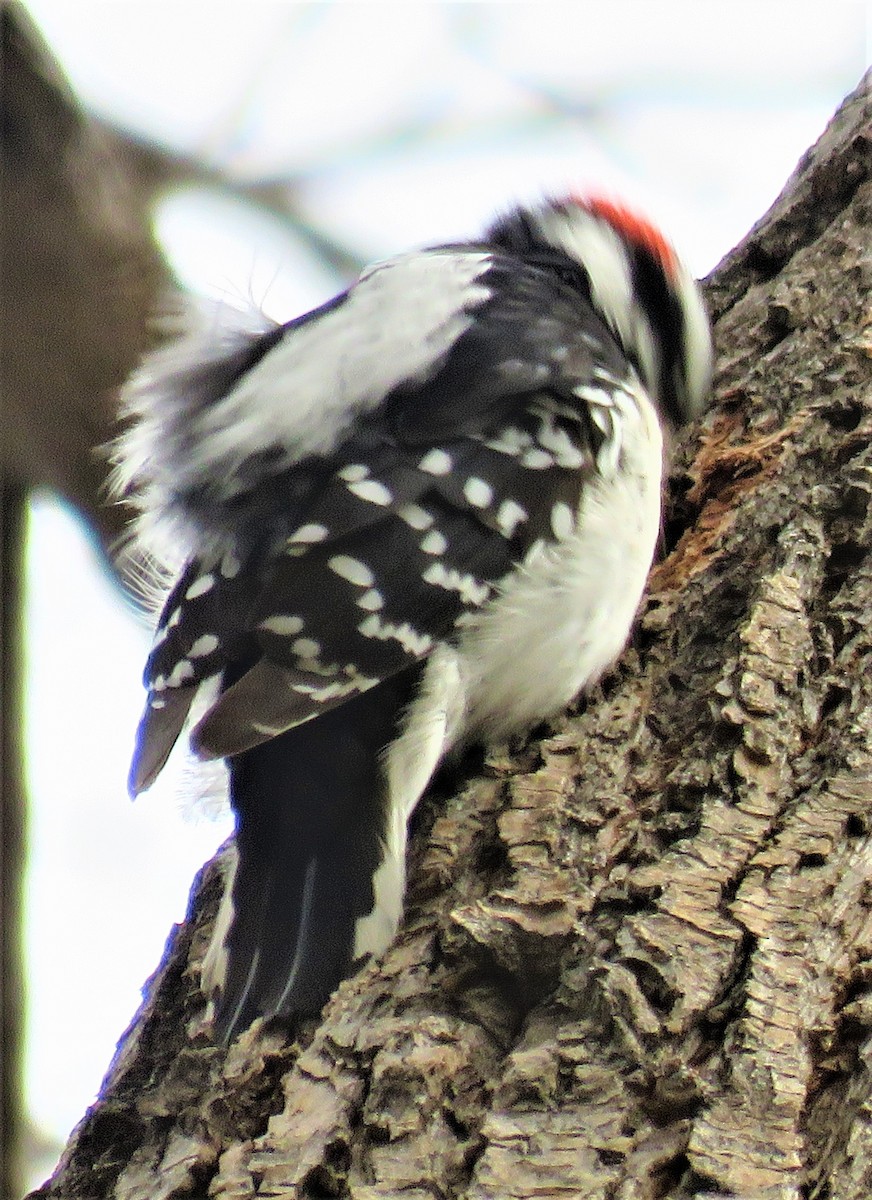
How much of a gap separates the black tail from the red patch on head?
0.93 m

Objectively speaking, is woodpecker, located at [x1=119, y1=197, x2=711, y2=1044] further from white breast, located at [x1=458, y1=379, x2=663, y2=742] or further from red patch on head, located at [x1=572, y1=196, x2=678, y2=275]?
red patch on head, located at [x1=572, y1=196, x2=678, y2=275]

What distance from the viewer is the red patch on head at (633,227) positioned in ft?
7.06

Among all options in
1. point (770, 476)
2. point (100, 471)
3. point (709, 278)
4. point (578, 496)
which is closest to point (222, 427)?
point (100, 471)

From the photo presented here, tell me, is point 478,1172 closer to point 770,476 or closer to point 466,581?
point 466,581

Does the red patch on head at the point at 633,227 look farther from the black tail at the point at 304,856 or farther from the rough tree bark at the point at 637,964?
the black tail at the point at 304,856

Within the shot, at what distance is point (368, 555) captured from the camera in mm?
1549

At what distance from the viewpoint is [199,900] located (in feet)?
5.61

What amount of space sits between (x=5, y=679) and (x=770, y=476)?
1.06m

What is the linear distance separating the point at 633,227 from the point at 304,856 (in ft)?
4.05

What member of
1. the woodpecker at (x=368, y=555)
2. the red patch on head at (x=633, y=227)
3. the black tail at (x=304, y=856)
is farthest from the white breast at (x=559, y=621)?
the red patch on head at (x=633, y=227)

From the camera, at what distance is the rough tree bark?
1146 millimetres

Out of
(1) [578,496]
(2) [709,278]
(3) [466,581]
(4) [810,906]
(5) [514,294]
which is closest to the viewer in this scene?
(4) [810,906]

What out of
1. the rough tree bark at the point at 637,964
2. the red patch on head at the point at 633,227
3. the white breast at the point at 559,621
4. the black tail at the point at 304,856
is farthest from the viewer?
the red patch on head at the point at 633,227

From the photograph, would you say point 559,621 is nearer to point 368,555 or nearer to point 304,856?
point 368,555
